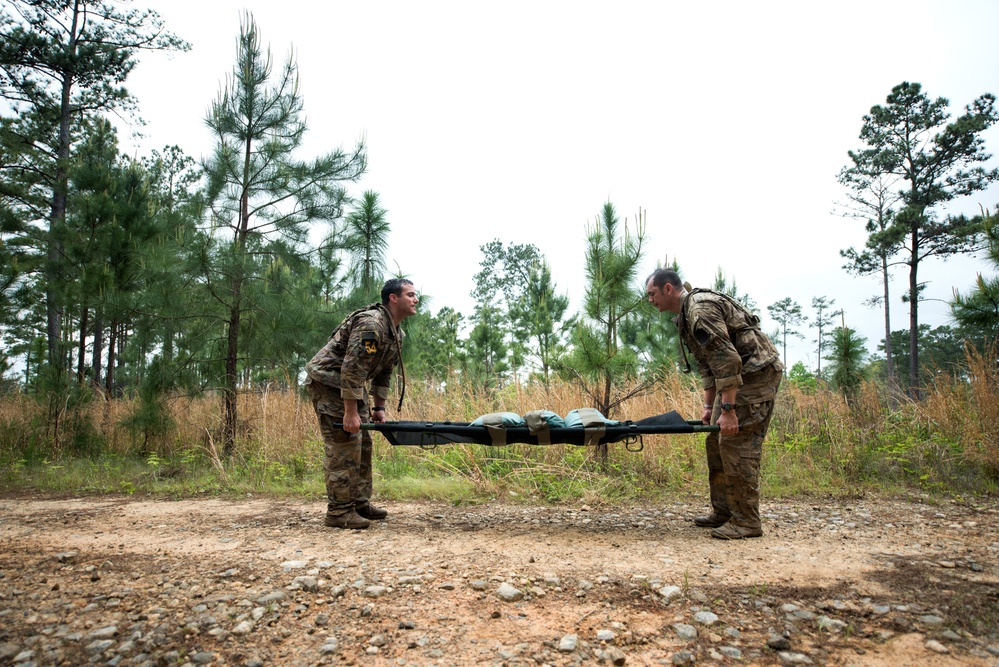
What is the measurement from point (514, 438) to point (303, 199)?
582 centimetres

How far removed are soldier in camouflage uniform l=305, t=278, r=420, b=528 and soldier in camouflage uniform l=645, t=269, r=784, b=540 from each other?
213 centimetres

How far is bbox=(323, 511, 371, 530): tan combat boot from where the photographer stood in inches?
158

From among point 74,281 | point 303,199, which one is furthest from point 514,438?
point 74,281

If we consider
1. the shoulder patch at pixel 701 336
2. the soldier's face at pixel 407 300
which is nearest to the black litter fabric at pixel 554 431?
the shoulder patch at pixel 701 336

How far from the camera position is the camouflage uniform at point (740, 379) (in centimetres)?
353

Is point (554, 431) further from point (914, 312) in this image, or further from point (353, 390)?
point (914, 312)

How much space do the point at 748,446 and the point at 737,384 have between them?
44 centimetres

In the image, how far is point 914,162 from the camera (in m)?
19.0

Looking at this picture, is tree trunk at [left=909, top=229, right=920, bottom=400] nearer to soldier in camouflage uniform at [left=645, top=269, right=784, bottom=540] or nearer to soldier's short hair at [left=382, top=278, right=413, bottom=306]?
soldier in camouflage uniform at [left=645, top=269, right=784, bottom=540]

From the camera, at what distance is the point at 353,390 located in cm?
392

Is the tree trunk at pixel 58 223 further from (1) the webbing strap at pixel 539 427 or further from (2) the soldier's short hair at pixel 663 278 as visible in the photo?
(2) the soldier's short hair at pixel 663 278

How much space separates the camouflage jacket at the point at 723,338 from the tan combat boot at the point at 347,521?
8.53ft

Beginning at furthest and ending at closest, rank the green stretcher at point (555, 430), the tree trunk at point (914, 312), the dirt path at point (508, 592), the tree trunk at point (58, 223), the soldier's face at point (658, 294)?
the tree trunk at point (914, 312)
the tree trunk at point (58, 223)
the soldier's face at point (658, 294)
the green stretcher at point (555, 430)
the dirt path at point (508, 592)

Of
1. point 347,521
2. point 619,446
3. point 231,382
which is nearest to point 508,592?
point 347,521
